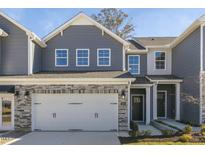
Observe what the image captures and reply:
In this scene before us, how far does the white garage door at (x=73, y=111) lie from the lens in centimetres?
1880

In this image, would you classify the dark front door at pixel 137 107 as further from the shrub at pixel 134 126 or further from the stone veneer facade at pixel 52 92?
the stone veneer facade at pixel 52 92

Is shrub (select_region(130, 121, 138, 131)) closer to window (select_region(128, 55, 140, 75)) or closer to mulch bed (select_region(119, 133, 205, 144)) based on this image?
mulch bed (select_region(119, 133, 205, 144))

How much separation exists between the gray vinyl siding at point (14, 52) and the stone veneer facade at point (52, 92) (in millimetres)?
1693

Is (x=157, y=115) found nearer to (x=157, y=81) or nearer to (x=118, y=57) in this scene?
(x=157, y=81)

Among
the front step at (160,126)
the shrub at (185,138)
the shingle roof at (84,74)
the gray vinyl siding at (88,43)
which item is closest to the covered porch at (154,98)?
the front step at (160,126)

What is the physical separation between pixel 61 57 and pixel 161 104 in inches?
344

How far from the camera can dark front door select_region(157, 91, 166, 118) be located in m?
24.7

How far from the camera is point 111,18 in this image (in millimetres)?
39750

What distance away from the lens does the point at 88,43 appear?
21438 millimetres

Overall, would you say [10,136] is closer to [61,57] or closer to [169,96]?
[61,57]

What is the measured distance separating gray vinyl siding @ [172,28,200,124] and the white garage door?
16.5ft

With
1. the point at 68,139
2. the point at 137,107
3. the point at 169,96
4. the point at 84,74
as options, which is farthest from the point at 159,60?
the point at 68,139
